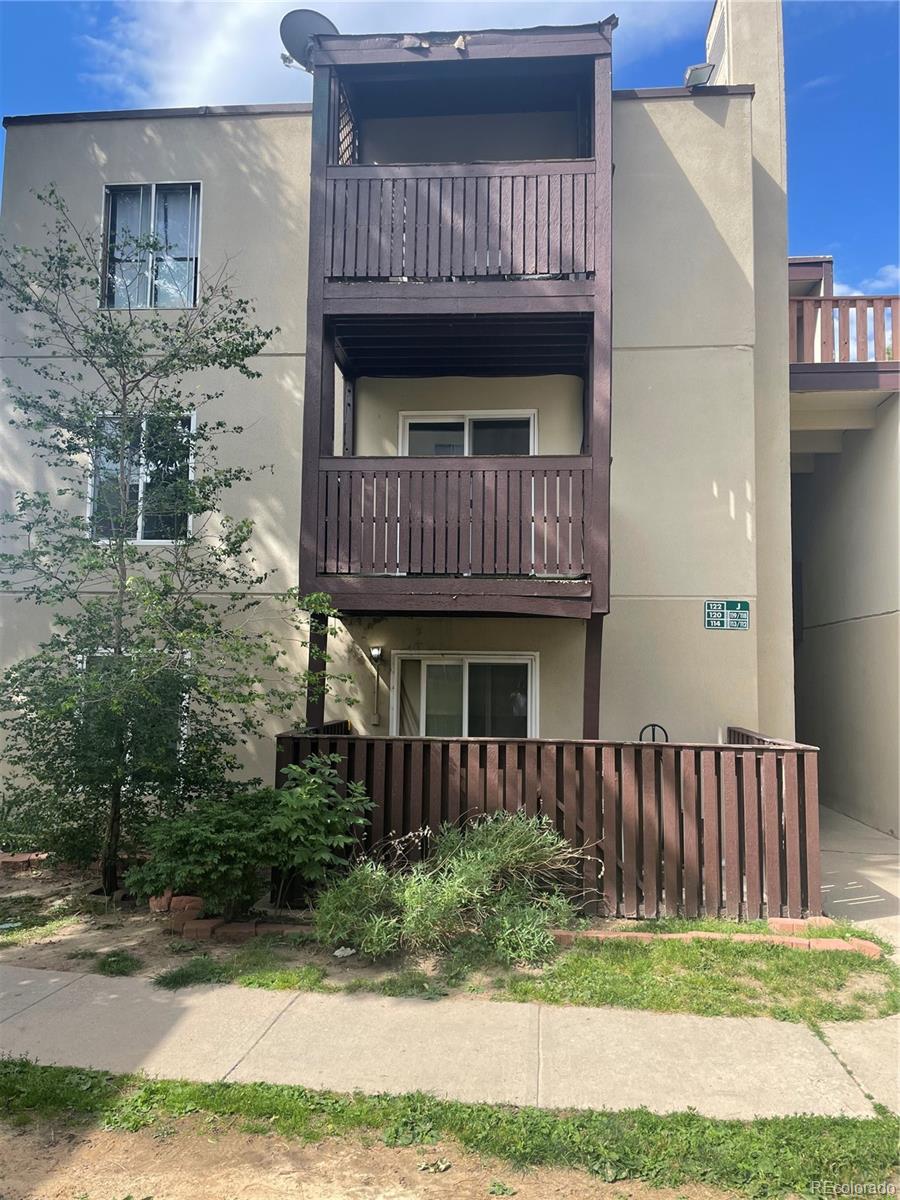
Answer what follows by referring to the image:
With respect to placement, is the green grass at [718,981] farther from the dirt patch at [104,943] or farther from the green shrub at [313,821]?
the green shrub at [313,821]

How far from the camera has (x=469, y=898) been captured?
5801mm

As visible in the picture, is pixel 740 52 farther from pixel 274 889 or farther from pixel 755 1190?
pixel 755 1190

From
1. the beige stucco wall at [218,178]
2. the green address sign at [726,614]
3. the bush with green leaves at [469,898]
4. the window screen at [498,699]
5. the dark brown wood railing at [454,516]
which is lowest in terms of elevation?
the bush with green leaves at [469,898]

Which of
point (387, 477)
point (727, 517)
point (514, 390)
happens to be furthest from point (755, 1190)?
point (514, 390)

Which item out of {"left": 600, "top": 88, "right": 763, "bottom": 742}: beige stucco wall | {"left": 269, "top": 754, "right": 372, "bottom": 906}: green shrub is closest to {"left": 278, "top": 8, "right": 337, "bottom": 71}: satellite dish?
{"left": 600, "top": 88, "right": 763, "bottom": 742}: beige stucco wall

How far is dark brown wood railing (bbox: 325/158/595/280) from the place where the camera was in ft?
26.9

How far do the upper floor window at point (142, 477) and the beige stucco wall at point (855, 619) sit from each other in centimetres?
881

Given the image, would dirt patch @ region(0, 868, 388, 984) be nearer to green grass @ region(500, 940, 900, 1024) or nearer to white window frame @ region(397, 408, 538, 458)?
green grass @ region(500, 940, 900, 1024)

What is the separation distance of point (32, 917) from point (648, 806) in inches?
197

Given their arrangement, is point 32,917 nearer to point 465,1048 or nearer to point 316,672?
point 316,672

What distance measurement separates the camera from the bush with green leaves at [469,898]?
565 cm

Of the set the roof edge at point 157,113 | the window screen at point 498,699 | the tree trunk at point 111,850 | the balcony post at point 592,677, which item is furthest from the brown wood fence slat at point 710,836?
the roof edge at point 157,113

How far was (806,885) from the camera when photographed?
21.0ft

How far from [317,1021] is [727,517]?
6717mm
